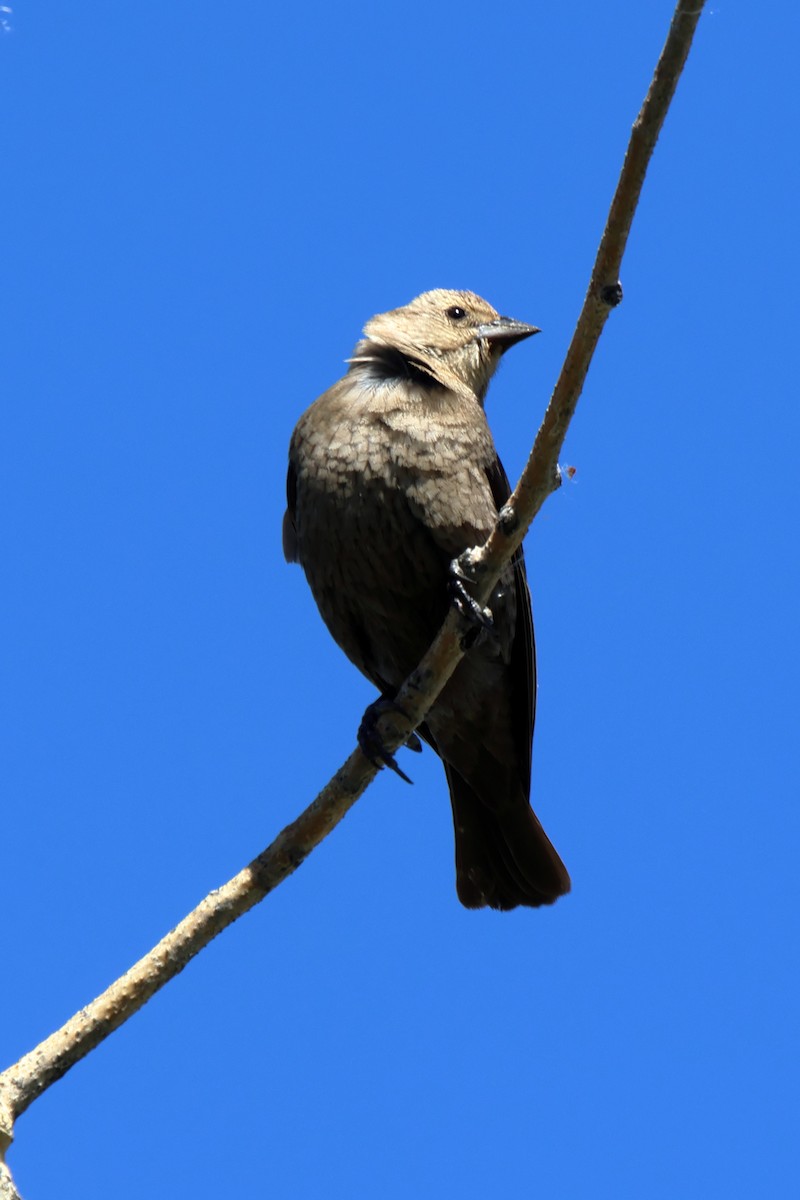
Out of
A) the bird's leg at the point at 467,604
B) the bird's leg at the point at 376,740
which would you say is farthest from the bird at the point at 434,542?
the bird's leg at the point at 376,740

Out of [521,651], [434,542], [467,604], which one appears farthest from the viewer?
[521,651]

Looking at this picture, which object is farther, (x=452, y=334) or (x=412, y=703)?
(x=452, y=334)

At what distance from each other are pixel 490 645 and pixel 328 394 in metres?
1.28

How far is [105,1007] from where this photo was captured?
15.2ft

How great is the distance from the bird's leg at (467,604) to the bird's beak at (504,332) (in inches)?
70.3

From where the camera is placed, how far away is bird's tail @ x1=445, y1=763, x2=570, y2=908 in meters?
6.66

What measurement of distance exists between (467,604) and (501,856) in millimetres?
1960

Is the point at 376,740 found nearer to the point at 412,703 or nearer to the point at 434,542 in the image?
the point at 412,703

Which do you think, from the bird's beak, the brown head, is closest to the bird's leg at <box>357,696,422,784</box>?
the brown head

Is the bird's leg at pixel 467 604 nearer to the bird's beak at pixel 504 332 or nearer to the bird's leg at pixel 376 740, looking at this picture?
the bird's leg at pixel 376 740

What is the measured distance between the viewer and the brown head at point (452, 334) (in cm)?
660

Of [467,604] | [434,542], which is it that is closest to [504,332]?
[434,542]

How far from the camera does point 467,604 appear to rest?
5160mm

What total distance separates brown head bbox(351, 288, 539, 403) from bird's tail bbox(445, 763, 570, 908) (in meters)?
1.83
